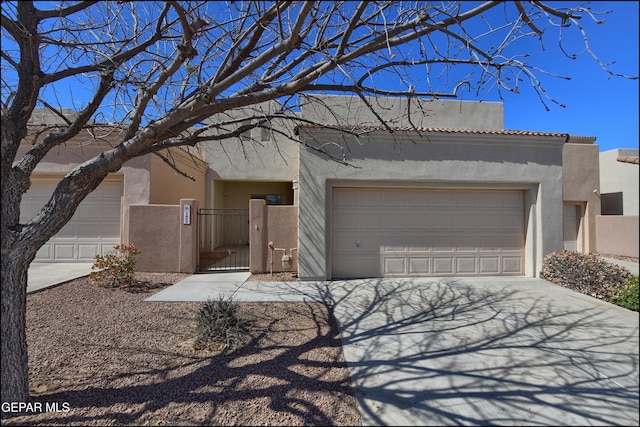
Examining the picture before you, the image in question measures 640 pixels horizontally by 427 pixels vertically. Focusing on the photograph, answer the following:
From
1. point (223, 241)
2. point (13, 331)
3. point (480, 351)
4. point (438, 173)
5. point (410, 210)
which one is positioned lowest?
point (480, 351)

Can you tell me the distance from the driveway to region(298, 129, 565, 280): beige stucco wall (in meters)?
1.82

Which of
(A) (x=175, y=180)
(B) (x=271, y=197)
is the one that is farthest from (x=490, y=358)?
(B) (x=271, y=197)

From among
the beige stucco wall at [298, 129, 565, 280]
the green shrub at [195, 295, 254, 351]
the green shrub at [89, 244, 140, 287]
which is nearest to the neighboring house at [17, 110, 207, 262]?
the green shrub at [89, 244, 140, 287]

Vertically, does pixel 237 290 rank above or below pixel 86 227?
below

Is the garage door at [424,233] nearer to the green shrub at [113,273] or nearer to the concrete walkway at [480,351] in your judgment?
the concrete walkway at [480,351]

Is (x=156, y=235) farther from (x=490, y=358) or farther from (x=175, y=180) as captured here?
(x=490, y=358)

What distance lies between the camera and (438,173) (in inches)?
308

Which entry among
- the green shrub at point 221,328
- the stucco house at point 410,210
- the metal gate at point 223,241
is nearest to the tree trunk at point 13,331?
the green shrub at point 221,328

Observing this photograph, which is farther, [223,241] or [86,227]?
[223,241]

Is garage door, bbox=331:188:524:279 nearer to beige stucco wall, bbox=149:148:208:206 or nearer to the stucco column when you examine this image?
the stucco column

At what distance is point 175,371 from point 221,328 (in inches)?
33.0

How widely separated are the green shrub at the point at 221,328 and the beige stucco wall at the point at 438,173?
3306 mm

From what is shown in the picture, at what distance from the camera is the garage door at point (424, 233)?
7879 mm

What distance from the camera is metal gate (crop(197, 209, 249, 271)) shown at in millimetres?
10078
